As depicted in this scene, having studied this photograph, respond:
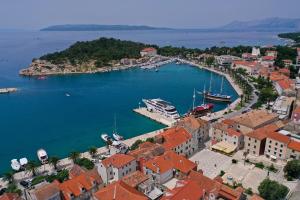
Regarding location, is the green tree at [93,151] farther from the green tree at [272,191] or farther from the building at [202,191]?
the green tree at [272,191]

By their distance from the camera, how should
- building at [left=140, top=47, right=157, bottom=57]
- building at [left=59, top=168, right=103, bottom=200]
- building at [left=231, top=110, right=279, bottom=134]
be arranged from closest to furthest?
building at [left=59, top=168, right=103, bottom=200] < building at [left=231, top=110, right=279, bottom=134] < building at [left=140, top=47, right=157, bottom=57]

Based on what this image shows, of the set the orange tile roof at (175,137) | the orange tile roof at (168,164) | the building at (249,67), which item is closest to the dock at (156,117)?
the orange tile roof at (175,137)

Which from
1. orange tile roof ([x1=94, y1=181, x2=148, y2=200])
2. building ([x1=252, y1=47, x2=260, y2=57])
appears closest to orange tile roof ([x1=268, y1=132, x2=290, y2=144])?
orange tile roof ([x1=94, y1=181, x2=148, y2=200])

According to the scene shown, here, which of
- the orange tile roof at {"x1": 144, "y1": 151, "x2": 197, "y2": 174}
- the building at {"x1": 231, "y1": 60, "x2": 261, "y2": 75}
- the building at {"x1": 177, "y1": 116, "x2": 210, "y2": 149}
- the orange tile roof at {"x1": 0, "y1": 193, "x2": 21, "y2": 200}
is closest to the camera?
the orange tile roof at {"x1": 0, "y1": 193, "x2": 21, "y2": 200}

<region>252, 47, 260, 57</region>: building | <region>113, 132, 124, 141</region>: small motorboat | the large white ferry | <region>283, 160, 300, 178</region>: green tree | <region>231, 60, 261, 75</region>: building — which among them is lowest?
<region>113, 132, 124, 141</region>: small motorboat

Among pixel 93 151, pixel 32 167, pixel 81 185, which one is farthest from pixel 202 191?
pixel 32 167

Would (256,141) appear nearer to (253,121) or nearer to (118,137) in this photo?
(253,121)

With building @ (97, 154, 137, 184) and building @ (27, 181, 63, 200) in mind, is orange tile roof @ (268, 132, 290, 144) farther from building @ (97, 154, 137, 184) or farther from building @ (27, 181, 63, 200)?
building @ (27, 181, 63, 200)

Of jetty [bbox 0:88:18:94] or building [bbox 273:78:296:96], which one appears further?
jetty [bbox 0:88:18:94]
